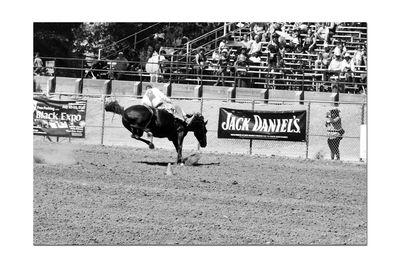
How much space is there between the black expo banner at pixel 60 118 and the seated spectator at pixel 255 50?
4.41 meters

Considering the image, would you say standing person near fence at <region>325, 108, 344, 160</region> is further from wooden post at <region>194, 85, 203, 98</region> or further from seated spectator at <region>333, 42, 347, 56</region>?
wooden post at <region>194, 85, 203, 98</region>

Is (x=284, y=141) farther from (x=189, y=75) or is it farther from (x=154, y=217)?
(x=154, y=217)

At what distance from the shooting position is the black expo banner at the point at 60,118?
26984 mm

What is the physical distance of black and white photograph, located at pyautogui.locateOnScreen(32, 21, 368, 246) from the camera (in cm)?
1973

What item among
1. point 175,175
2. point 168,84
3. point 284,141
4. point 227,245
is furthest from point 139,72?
point 227,245

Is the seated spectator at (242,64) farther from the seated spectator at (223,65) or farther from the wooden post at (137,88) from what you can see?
the wooden post at (137,88)

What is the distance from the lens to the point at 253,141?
89.9 ft

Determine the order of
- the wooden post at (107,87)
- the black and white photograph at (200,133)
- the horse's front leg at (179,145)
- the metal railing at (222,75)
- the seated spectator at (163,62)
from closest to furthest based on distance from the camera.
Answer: the black and white photograph at (200,133) → the seated spectator at (163,62) → the horse's front leg at (179,145) → the metal railing at (222,75) → the wooden post at (107,87)

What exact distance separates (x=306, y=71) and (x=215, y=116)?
282cm

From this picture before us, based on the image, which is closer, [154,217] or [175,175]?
[154,217]

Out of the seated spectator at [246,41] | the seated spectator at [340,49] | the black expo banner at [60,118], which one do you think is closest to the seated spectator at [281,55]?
the seated spectator at [246,41]

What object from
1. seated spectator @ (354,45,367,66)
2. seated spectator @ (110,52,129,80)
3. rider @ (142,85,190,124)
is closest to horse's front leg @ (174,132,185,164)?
rider @ (142,85,190,124)

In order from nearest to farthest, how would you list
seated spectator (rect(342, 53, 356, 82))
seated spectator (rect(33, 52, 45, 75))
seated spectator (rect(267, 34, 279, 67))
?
seated spectator (rect(267, 34, 279, 67)), seated spectator (rect(33, 52, 45, 75)), seated spectator (rect(342, 53, 356, 82))

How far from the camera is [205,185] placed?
73.8 feet
